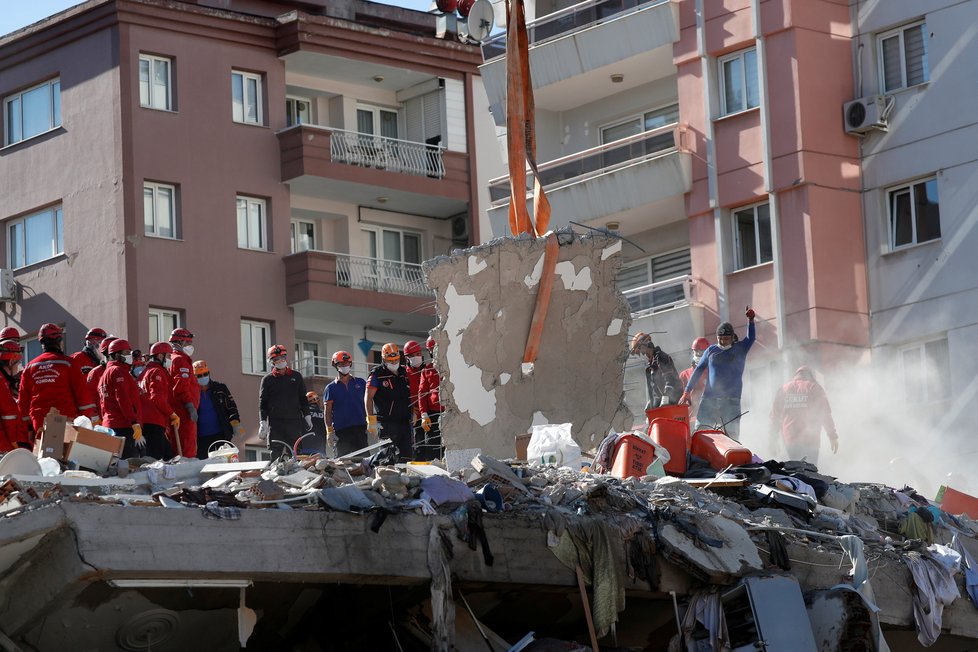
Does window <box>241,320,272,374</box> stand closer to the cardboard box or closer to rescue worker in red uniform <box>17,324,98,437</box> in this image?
rescue worker in red uniform <box>17,324,98,437</box>

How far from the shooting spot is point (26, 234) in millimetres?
43844

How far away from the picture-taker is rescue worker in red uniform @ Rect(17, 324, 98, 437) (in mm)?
21453

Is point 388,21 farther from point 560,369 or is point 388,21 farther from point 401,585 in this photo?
point 401,585

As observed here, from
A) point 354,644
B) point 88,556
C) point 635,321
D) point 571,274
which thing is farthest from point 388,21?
point 88,556

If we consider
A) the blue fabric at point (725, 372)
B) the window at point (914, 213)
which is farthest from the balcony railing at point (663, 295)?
the blue fabric at point (725, 372)

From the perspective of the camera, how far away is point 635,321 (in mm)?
37344

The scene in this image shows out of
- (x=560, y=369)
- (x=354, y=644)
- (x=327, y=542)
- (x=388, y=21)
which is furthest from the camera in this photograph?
(x=388, y=21)

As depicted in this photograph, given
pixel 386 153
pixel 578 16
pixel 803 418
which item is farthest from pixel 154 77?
pixel 803 418

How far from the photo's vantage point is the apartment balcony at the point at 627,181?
3741cm

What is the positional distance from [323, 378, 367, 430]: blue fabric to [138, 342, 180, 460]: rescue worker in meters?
2.16

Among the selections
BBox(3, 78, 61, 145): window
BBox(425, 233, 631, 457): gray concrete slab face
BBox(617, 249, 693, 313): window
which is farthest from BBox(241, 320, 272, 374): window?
BBox(425, 233, 631, 457): gray concrete slab face

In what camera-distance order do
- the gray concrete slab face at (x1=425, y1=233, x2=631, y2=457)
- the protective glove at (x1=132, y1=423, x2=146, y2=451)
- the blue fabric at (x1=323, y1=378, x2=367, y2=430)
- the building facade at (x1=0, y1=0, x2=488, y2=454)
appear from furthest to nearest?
the building facade at (x1=0, y1=0, x2=488, y2=454) → the blue fabric at (x1=323, y1=378, x2=367, y2=430) → the gray concrete slab face at (x1=425, y1=233, x2=631, y2=457) → the protective glove at (x1=132, y1=423, x2=146, y2=451)

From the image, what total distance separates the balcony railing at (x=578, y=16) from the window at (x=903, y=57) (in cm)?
427

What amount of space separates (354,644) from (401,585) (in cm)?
160
